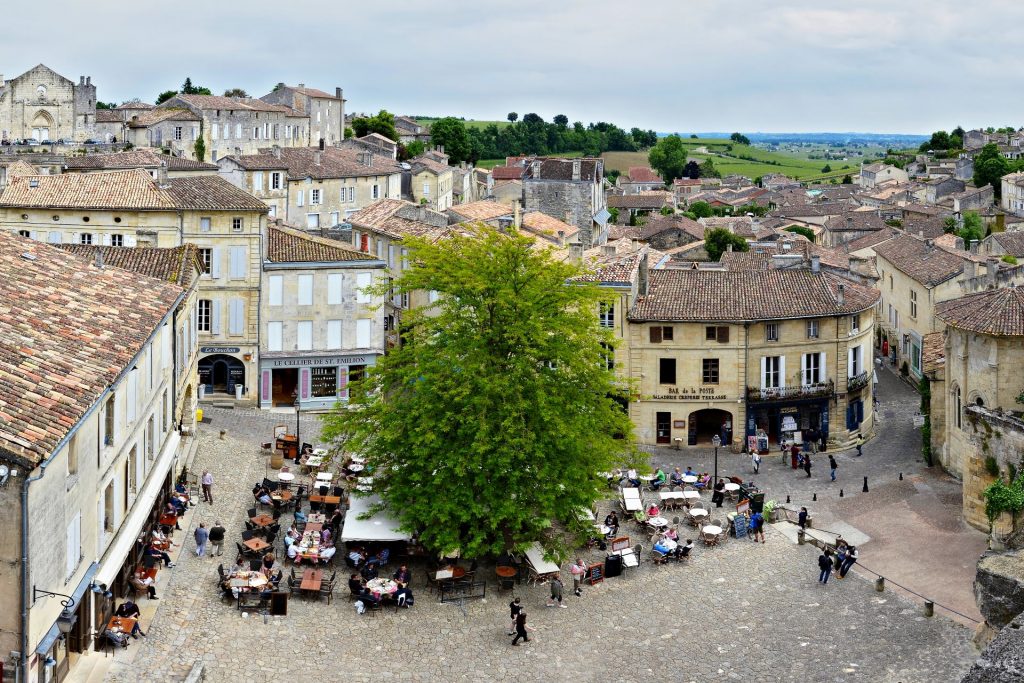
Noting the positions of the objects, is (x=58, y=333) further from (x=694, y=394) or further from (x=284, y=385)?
(x=694, y=394)

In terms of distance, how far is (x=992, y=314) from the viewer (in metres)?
42.4

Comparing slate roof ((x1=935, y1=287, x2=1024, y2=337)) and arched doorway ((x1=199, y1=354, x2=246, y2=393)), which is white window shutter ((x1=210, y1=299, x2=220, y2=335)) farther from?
slate roof ((x1=935, y1=287, x2=1024, y2=337))

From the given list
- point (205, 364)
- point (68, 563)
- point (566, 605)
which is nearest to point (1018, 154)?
point (205, 364)

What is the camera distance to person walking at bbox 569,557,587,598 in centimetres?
3331

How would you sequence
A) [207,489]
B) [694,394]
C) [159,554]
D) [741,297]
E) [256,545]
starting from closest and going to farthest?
1. [159,554]
2. [256,545]
3. [207,489]
4. [694,394]
5. [741,297]

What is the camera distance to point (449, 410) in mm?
33938

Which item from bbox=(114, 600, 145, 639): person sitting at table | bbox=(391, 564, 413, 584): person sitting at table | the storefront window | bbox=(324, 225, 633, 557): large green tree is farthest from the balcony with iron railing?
bbox=(114, 600, 145, 639): person sitting at table

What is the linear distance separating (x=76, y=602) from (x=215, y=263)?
2924cm

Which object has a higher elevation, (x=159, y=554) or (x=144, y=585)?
(x=159, y=554)

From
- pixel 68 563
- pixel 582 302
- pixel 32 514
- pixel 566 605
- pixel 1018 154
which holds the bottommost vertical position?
pixel 566 605

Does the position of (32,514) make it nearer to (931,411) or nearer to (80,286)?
(80,286)

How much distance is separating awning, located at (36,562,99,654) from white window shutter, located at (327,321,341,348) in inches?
1051

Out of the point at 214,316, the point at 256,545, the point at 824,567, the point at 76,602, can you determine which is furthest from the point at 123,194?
the point at 824,567

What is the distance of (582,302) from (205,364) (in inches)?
815
